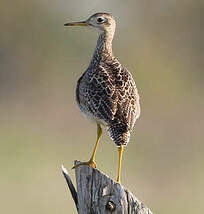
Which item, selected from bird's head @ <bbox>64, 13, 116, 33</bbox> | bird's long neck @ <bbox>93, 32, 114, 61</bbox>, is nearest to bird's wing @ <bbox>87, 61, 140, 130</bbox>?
bird's long neck @ <bbox>93, 32, 114, 61</bbox>

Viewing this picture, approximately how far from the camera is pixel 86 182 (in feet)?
30.5

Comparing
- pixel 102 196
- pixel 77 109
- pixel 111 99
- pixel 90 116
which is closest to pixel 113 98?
pixel 111 99

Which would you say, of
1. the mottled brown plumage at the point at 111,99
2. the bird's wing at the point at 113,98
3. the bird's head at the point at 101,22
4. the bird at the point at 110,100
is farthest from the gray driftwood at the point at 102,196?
the bird's head at the point at 101,22

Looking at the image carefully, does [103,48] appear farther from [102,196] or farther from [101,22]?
[102,196]

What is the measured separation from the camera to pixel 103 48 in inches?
488

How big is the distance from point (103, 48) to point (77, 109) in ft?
42.9

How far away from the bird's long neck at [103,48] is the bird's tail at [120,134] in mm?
1722

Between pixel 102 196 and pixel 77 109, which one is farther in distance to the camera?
pixel 77 109

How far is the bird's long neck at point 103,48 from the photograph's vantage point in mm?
12188

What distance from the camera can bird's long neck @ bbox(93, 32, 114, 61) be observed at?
40.0ft
